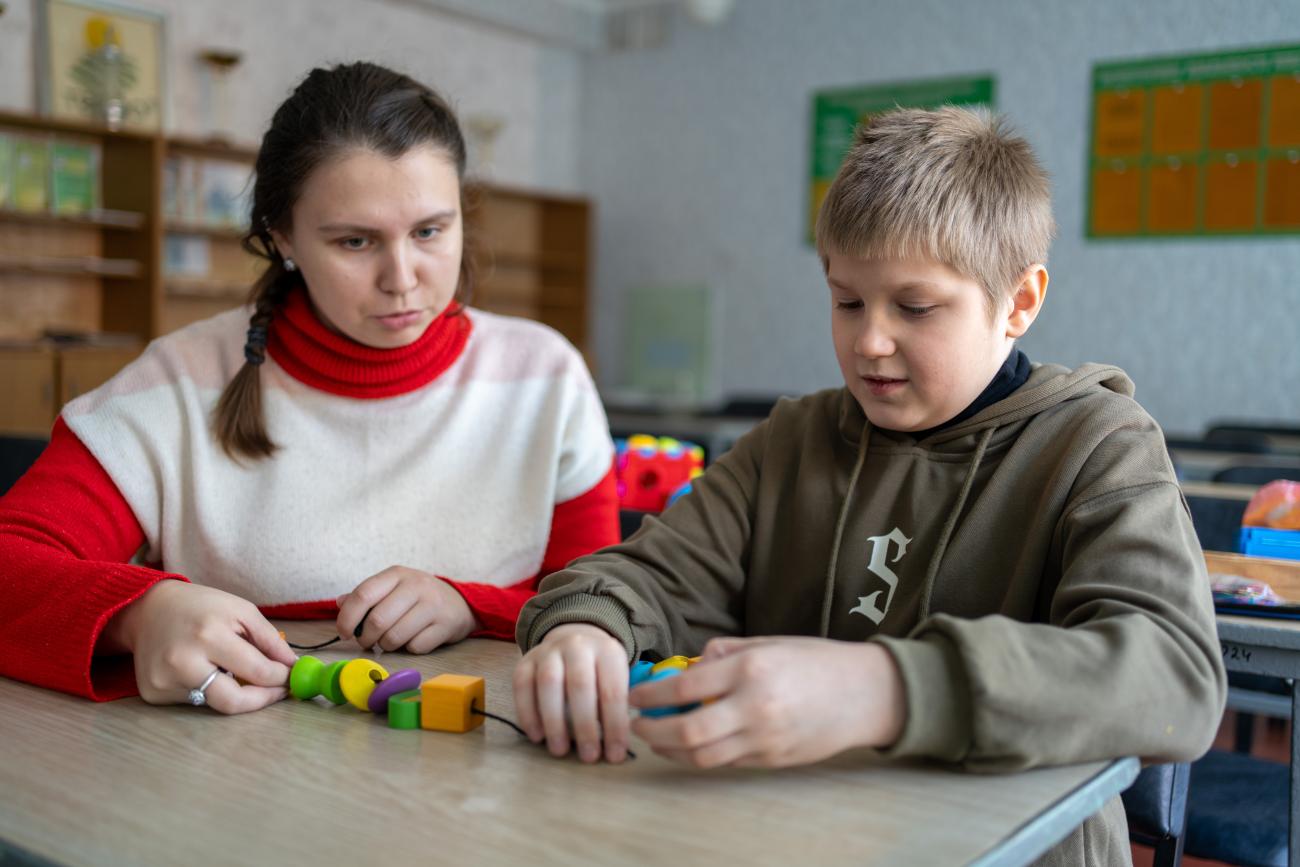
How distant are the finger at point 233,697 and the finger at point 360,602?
19cm

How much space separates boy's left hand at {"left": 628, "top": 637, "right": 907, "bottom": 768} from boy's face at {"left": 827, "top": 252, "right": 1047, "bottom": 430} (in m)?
0.32

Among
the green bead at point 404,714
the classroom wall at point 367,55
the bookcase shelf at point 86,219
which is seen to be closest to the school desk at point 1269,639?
the green bead at point 404,714

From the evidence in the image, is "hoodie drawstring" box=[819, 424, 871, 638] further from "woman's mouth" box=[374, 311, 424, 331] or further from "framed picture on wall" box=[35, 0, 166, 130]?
"framed picture on wall" box=[35, 0, 166, 130]

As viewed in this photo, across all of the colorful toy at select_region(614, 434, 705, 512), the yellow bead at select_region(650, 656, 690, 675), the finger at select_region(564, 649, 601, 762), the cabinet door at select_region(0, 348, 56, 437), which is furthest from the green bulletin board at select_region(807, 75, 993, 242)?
the finger at select_region(564, 649, 601, 762)

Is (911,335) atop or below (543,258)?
below

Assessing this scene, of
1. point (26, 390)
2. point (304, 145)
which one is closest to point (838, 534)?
point (304, 145)

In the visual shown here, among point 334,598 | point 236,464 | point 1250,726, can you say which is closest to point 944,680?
point 334,598

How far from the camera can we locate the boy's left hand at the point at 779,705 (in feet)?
2.21

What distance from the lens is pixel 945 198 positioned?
976 mm

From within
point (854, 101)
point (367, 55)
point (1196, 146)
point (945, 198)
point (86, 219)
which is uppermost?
point (854, 101)

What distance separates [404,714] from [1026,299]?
62 centimetres

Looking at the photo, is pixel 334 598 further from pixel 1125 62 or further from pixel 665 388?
pixel 665 388

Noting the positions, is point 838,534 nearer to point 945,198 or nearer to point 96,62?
point 945,198

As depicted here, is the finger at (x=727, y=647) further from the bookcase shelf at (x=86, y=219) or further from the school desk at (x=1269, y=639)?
the bookcase shelf at (x=86, y=219)
